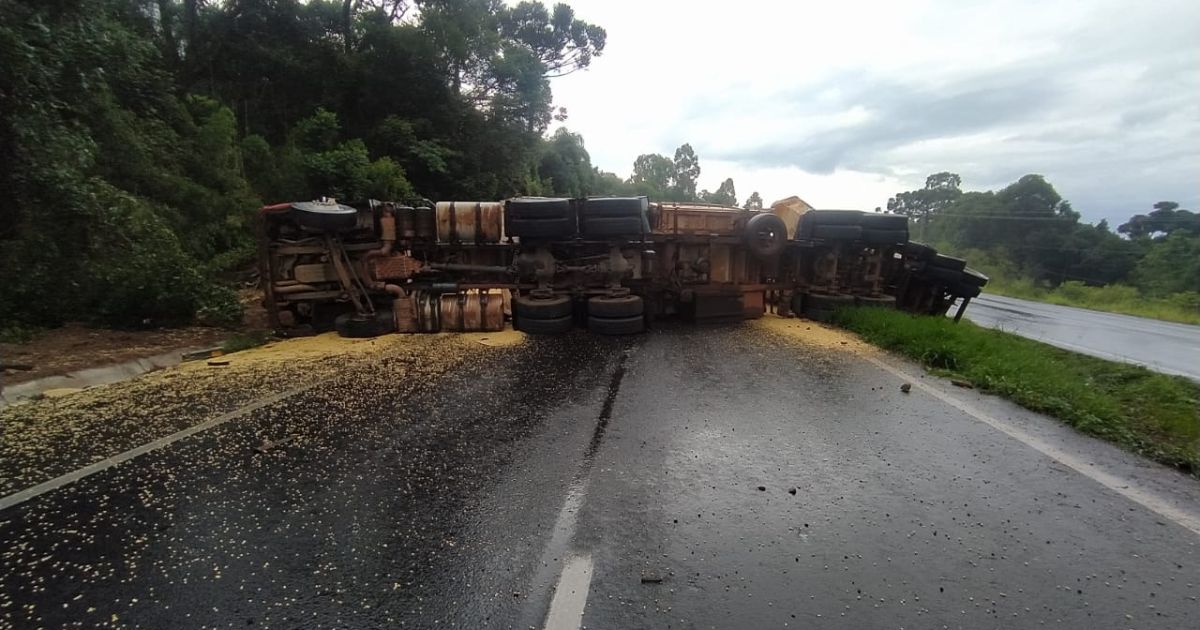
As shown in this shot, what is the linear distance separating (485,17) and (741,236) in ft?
81.7

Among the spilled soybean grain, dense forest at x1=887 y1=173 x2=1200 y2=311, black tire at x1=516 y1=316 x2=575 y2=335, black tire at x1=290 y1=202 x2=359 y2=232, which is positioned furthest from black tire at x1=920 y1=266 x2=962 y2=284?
dense forest at x1=887 y1=173 x2=1200 y2=311

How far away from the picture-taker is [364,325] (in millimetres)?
7621

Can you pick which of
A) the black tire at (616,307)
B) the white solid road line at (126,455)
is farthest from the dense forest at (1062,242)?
the white solid road line at (126,455)

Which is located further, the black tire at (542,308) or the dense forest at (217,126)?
the black tire at (542,308)

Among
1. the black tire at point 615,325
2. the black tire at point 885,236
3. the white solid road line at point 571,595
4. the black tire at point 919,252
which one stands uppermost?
the black tire at point 885,236

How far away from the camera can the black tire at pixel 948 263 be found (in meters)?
9.56

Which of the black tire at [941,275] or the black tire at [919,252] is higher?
the black tire at [919,252]

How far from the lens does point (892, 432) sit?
4105 millimetres

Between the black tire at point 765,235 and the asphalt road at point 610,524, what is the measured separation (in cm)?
503

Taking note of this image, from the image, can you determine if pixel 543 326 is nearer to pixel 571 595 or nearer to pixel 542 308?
pixel 542 308

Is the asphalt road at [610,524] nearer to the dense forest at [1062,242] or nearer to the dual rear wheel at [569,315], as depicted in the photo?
the dual rear wheel at [569,315]

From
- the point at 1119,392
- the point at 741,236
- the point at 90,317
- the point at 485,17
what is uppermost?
the point at 485,17

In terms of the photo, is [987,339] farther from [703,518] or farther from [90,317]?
[90,317]

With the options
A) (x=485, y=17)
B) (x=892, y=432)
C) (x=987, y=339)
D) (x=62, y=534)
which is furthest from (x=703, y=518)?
(x=485, y=17)
